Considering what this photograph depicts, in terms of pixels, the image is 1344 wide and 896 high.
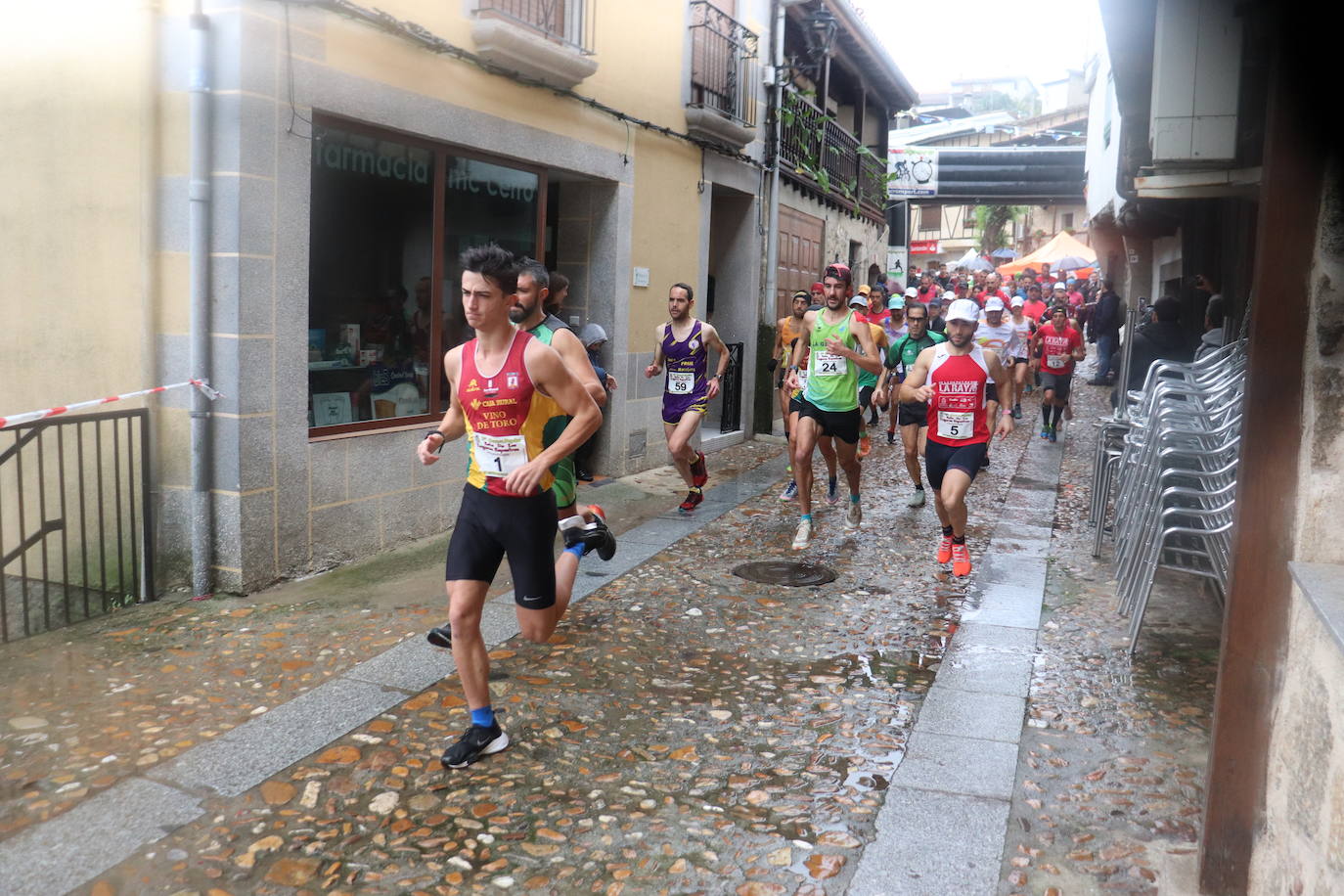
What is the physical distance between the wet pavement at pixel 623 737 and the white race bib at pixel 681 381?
6.56 ft

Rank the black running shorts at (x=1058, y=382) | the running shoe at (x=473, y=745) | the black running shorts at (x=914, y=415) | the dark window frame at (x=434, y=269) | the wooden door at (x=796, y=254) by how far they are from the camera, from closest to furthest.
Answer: the running shoe at (x=473, y=745) < the dark window frame at (x=434, y=269) < the black running shorts at (x=914, y=415) < the black running shorts at (x=1058, y=382) < the wooden door at (x=796, y=254)

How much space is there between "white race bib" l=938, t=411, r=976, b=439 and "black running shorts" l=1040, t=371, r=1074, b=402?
7.21m

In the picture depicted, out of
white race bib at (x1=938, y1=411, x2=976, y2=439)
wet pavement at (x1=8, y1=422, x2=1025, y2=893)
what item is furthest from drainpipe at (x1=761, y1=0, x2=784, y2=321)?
wet pavement at (x1=8, y1=422, x2=1025, y2=893)

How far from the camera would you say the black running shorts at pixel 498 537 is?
4.05 meters

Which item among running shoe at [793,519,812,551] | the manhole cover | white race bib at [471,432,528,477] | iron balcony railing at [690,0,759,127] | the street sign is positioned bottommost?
the manhole cover

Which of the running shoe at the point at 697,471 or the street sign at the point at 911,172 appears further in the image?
the street sign at the point at 911,172

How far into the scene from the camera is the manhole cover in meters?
6.88

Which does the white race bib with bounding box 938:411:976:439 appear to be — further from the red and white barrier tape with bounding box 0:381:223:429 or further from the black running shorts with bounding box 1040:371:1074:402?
the black running shorts with bounding box 1040:371:1074:402

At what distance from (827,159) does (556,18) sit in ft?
29.1

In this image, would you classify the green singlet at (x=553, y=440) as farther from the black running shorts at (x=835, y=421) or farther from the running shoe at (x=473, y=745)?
the black running shorts at (x=835, y=421)

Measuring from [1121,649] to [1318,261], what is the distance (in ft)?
9.92

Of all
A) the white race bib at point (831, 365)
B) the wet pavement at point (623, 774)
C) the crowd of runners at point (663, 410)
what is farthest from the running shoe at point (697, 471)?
the wet pavement at point (623, 774)

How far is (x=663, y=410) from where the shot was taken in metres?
8.81

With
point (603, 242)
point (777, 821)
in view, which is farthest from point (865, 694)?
point (603, 242)
